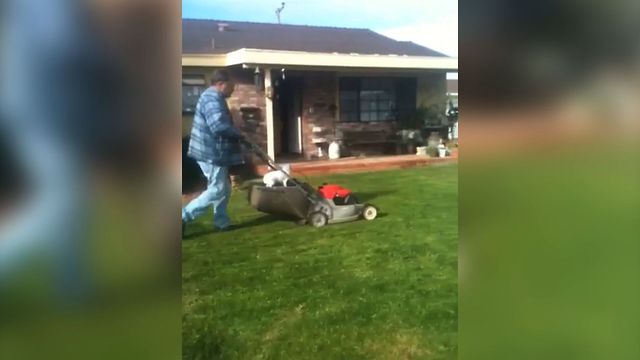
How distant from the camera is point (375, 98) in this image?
2682mm

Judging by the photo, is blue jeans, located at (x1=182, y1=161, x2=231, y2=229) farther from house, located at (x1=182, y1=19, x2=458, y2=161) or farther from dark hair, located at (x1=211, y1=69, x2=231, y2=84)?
dark hair, located at (x1=211, y1=69, x2=231, y2=84)

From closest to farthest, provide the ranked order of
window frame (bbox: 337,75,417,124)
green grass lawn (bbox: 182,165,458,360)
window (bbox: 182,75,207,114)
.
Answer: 1. window (bbox: 182,75,207,114)
2. green grass lawn (bbox: 182,165,458,360)
3. window frame (bbox: 337,75,417,124)

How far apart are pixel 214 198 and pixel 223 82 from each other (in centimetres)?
46

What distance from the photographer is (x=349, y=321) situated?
8.55ft

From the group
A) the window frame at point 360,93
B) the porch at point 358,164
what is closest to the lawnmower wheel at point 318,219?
the porch at point 358,164

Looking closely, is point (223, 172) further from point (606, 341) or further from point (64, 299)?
point (606, 341)

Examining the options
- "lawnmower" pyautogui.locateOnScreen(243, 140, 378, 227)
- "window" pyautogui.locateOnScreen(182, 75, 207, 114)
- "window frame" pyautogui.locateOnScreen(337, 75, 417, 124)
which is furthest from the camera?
"window frame" pyautogui.locateOnScreen(337, 75, 417, 124)

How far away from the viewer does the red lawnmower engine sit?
265 cm

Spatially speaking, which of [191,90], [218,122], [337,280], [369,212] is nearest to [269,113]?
[218,122]

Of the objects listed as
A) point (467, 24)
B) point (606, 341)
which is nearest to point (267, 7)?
point (467, 24)

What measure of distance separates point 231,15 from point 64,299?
126 cm

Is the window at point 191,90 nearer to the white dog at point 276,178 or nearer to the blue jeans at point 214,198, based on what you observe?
the blue jeans at point 214,198

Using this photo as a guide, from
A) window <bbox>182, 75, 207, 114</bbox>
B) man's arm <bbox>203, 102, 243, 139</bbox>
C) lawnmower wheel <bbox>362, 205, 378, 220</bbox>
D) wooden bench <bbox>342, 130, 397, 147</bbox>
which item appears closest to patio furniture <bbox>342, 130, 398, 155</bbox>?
wooden bench <bbox>342, 130, 397, 147</bbox>

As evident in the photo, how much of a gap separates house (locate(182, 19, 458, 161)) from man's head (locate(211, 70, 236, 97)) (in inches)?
0.9
